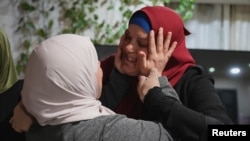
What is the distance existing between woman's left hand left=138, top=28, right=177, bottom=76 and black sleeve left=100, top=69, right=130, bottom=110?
0.11m

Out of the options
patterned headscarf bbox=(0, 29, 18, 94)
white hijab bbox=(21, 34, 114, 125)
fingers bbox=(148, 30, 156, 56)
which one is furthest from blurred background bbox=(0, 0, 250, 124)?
white hijab bbox=(21, 34, 114, 125)

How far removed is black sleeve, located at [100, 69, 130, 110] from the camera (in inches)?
50.5

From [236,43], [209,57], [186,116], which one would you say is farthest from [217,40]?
[186,116]

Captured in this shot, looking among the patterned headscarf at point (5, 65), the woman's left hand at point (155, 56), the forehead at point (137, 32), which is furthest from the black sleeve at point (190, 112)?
the patterned headscarf at point (5, 65)

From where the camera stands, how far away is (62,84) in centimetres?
101

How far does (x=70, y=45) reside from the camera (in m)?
1.05

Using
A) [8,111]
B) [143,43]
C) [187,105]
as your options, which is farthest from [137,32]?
[8,111]

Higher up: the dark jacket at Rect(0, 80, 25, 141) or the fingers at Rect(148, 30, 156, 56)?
the fingers at Rect(148, 30, 156, 56)

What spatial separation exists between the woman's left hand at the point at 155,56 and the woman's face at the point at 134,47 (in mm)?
30

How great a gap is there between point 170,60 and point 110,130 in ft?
1.32

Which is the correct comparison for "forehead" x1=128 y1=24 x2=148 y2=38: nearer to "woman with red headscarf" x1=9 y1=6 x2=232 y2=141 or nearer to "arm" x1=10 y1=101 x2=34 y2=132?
"woman with red headscarf" x1=9 y1=6 x2=232 y2=141

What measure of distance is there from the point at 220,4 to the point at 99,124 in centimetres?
217

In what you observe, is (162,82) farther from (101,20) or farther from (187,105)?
(101,20)

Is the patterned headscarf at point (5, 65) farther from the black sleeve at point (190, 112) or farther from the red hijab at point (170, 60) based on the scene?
the black sleeve at point (190, 112)
